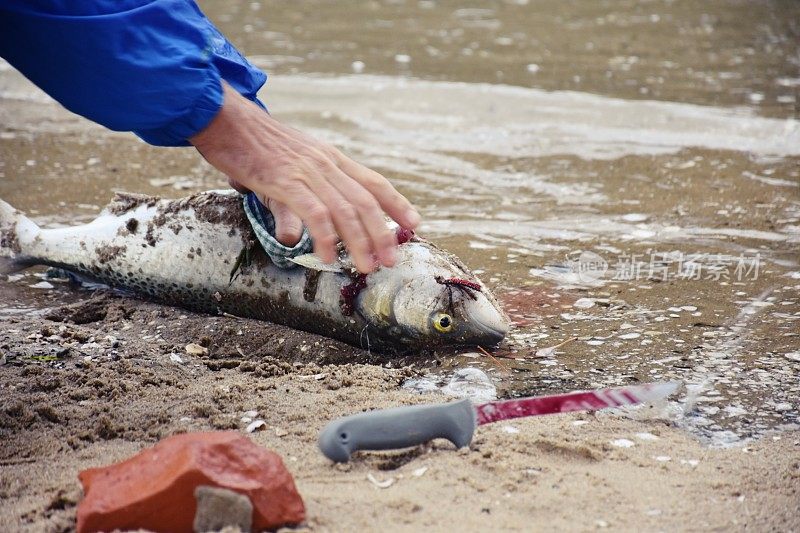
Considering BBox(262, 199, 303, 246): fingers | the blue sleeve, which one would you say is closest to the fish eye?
BBox(262, 199, 303, 246): fingers

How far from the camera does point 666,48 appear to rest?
901 cm

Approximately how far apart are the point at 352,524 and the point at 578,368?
1447 mm

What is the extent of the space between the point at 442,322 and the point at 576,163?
286 cm

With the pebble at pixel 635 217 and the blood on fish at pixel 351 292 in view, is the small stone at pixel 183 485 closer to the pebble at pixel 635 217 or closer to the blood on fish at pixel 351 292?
the blood on fish at pixel 351 292

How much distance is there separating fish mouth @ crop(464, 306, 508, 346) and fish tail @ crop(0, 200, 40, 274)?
2.16 meters

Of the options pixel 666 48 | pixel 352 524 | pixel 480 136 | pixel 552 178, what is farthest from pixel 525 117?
pixel 352 524

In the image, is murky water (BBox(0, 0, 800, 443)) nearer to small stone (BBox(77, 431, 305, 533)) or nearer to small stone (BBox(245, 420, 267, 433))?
small stone (BBox(245, 420, 267, 433))

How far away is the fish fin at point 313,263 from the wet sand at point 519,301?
30cm

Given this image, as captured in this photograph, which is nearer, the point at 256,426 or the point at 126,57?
the point at 126,57

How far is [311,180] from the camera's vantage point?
2660 mm

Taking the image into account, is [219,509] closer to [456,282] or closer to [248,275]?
[456,282]

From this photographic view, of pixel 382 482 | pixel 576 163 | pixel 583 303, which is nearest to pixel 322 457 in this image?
pixel 382 482

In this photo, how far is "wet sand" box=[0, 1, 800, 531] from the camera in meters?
2.69

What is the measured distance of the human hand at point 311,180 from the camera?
104 inches
